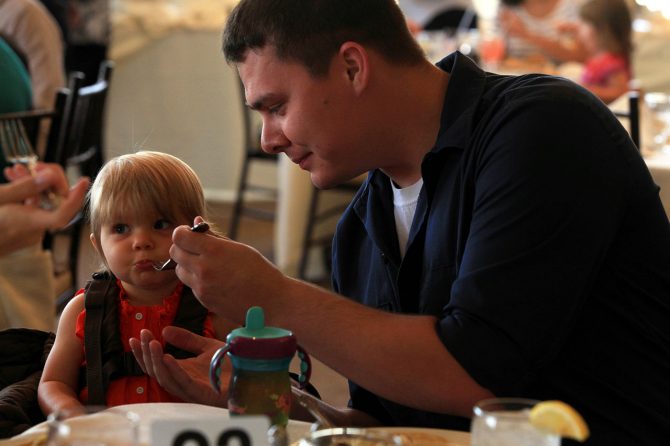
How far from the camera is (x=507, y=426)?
3.10 ft

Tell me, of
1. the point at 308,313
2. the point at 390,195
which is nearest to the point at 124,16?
the point at 390,195

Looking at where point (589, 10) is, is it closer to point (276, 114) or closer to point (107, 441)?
point (276, 114)

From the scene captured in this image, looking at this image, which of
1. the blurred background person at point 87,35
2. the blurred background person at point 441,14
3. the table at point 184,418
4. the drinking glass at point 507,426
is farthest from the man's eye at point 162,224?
the blurred background person at point 441,14

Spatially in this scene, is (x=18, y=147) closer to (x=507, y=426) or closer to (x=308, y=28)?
(x=308, y=28)

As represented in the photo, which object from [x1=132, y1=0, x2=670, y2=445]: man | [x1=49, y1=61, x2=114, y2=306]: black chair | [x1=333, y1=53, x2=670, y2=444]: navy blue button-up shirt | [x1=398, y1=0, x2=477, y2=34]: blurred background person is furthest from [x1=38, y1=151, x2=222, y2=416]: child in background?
[x1=398, y1=0, x2=477, y2=34]: blurred background person

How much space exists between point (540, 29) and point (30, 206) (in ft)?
12.8

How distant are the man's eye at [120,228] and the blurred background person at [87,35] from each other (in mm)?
4133

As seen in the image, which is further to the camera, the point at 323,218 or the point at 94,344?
the point at 323,218

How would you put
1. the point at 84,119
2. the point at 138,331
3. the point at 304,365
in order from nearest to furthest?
the point at 304,365 < the point at 138,331 < the point at 84,119

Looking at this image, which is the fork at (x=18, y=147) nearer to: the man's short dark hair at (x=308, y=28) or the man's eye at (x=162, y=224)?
the man's eye at (x=162, y=224)

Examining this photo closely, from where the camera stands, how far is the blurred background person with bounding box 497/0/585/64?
5.54m

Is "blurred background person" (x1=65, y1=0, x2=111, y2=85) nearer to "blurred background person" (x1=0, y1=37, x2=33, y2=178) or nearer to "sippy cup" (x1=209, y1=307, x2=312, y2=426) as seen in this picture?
"blurred background person" (x1=0, y1=37, x2=33, y2=178)

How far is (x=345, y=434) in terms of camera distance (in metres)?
1.00

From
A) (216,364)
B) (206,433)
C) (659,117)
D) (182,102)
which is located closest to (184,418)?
(216,364)
